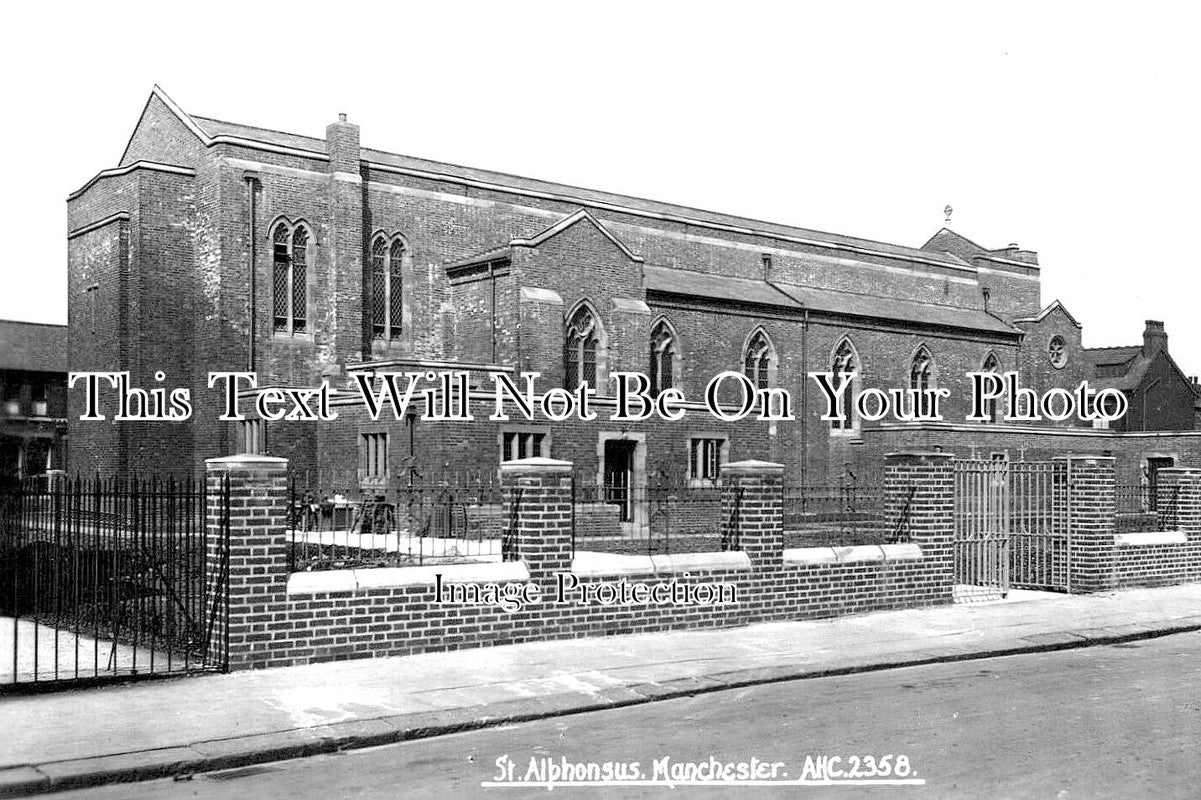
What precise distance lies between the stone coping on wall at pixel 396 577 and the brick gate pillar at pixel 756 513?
118 inches

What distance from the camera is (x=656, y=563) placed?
1350 centimetres

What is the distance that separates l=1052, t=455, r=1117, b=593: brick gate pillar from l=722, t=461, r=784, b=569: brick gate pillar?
19.3 ft

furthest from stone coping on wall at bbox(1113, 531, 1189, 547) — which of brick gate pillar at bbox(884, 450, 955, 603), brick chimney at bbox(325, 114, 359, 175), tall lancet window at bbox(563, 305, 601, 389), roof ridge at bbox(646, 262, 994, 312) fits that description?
roof ridge at bbox(646, 262, 994, 312)

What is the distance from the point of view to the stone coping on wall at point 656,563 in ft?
42.9

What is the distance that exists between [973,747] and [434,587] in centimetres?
564

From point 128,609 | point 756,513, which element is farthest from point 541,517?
point 128,609

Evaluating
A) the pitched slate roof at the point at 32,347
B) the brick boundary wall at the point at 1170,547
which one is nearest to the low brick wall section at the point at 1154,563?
the brick boundary wall at the point at 1170,547

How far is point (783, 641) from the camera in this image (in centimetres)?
1295

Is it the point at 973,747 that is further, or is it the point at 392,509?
the point at 392,509

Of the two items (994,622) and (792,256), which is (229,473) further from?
(792,256)

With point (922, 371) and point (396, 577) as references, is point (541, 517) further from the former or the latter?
point (922, 371)

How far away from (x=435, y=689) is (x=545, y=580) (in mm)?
2740

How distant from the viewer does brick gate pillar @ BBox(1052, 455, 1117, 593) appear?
17750mm

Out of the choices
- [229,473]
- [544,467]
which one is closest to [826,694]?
[544,467]
